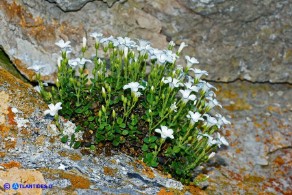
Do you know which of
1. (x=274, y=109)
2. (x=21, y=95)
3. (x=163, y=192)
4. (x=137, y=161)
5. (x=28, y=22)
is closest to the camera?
(x=163, y=192)

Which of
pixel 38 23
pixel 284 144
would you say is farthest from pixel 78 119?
pixel 284 144

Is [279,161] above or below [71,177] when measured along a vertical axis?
above

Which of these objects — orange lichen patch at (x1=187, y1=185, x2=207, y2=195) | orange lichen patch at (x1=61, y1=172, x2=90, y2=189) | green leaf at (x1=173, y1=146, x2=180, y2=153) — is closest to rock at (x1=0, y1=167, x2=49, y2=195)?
orange lichen patch at (x1=61, y1=172, x2=90, y2=189)

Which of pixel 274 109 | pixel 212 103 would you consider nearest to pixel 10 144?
pixel 212 103

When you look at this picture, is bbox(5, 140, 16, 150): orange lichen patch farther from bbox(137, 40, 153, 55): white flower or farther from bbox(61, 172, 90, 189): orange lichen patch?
bbox(137, 40, 153, 55): white flower

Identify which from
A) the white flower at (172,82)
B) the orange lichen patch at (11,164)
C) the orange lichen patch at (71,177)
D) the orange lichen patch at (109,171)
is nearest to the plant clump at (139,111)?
the white flower at (172,82)

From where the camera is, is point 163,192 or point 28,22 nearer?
point 163,192

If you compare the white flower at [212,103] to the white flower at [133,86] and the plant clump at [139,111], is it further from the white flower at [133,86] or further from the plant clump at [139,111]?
the white flower at [133,86]

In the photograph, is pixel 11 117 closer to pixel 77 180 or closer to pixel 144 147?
pixel 77 180
